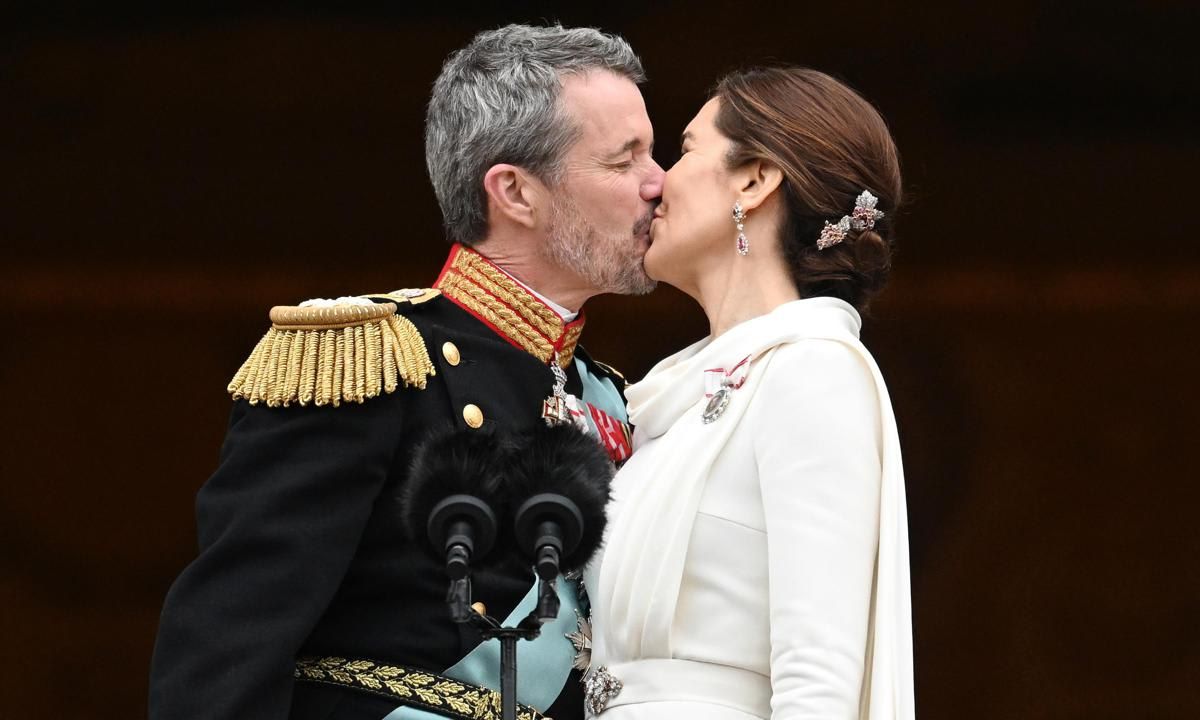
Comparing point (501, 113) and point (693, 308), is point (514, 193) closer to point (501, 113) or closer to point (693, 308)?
point (501, 113)

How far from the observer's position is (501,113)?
290 centimetres

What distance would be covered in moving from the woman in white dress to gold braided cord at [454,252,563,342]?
177 millimetres

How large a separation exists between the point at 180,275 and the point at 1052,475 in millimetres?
1993

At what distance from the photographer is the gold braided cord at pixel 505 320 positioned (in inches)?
109

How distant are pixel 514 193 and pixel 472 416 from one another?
0.44 m

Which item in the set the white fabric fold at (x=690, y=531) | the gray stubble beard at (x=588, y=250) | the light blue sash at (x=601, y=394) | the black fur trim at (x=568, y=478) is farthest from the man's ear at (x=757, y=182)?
the black fur trim at (x=568, y=478)

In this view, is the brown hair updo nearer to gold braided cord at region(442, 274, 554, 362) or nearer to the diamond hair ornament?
the diamond hair ornament

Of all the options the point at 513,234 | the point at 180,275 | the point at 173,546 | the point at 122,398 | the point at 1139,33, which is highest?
the point at 1139,33

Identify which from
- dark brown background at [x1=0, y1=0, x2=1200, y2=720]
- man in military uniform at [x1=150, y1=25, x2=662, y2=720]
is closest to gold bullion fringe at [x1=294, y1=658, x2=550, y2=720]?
man in military uniform at [x1=150, y1=25, x2=662, y2=720]

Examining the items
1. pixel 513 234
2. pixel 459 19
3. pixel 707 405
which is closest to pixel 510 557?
pixel 707 405

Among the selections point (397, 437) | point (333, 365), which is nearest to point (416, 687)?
point (397, 437)

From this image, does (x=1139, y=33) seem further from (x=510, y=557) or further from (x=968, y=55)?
(x=510, y=557)

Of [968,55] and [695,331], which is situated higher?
[968,55]

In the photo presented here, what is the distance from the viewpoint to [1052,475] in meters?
4.48
